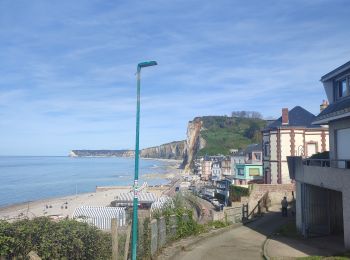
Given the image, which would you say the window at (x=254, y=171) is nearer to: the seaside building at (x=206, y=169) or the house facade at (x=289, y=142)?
the house facade at (x=289, y=142)

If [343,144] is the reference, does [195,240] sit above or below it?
below

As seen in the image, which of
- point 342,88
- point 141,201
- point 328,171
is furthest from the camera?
point 141,201

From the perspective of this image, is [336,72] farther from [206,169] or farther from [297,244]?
[206,169]

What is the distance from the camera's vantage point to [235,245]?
17328 mm

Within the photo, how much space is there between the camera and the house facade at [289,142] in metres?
38.5

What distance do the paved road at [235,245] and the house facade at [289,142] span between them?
15535 mm

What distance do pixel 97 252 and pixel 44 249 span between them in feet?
5.08

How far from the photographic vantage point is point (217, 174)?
102 meters

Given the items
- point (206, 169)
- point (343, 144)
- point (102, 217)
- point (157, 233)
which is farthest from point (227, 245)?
point (206, 169)

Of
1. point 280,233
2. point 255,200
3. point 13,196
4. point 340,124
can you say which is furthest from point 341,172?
point 13,196

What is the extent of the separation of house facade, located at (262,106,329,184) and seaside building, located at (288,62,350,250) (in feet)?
57.9

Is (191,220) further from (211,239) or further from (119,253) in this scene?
(119,253)

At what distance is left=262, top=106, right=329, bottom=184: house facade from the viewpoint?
126 feet

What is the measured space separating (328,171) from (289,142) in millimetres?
22559
